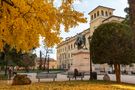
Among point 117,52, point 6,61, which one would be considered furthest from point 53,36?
point 6,61

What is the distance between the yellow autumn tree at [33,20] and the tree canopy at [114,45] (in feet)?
56.7

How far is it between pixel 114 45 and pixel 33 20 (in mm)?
18574

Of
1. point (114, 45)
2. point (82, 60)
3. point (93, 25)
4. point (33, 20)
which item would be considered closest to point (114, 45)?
point (114, 45)

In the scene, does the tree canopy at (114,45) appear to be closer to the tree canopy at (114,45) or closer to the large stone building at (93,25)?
the tree canopy at (114,45)

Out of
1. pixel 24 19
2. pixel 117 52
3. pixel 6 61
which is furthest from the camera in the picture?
pixel 6 61

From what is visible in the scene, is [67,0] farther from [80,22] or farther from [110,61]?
[110,61]

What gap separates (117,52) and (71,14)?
57.8 ft

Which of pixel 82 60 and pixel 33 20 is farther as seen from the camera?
pixel 82 60

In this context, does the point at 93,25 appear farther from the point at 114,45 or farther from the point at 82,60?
the point at 114,45

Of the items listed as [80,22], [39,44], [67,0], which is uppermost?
[67,0]

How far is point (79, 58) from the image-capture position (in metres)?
50.0

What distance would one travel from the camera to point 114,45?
1101 inches

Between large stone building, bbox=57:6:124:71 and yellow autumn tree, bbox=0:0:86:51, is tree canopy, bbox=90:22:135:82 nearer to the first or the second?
yellow autumn tree, bbox=0:0:86:51

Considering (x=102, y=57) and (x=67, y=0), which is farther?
(x=102, y=57)
